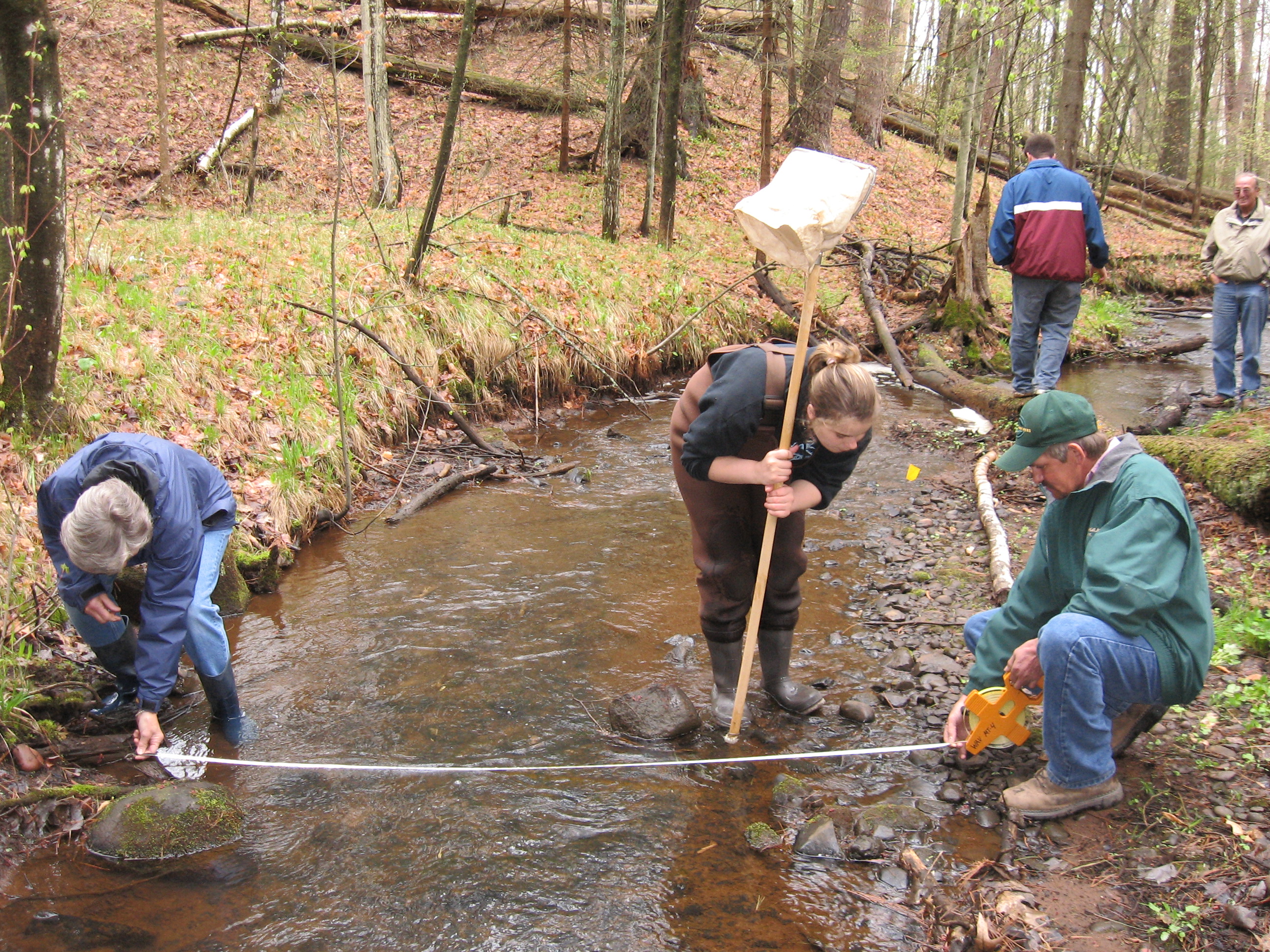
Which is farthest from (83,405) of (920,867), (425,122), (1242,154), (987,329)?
(1242,154)

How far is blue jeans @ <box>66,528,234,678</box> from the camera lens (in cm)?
367

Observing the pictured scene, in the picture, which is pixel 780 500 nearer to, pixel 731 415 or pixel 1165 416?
pixel 731 415

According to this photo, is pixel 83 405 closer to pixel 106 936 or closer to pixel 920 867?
pixel 106 936

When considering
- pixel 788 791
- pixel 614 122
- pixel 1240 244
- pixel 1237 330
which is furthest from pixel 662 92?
pixel 788 791

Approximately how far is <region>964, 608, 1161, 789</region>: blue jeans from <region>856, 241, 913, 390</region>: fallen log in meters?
7.65

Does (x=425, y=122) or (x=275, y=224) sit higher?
(x=425, y=122)

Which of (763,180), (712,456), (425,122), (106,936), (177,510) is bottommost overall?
(106,936)

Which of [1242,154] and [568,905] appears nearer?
[568,905]

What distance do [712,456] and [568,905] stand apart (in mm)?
1687

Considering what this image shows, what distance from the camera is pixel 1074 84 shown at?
36.8ft

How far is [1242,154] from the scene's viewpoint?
2648cm

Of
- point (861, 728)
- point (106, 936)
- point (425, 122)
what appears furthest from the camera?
point (425, 122)

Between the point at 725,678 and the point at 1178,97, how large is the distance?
2237 cm

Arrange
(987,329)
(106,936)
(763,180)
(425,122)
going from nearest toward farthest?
(106,936) < (987,329) < (763,180) < (425,122)
